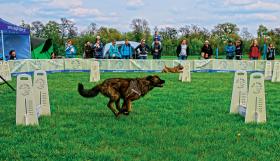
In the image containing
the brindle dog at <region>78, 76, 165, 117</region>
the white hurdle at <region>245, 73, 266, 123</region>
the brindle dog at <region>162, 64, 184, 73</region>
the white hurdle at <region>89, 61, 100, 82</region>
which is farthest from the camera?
the brindle dog at <region>162, 64, 184, 73</region>

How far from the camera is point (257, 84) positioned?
830cm

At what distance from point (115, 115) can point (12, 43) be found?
21.7 meters

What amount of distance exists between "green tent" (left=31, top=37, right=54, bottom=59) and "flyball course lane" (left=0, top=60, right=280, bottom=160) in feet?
72.1

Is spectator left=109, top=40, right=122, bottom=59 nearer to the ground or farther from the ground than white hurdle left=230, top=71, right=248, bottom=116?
farther from the ground

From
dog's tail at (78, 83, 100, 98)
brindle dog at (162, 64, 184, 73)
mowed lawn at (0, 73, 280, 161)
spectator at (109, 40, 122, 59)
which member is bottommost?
mowed lawn at (0, 73, 280, 161)

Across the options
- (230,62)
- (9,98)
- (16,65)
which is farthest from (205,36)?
(9,98)

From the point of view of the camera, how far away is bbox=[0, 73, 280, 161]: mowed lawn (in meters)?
6.03

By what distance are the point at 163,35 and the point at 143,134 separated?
2433 inches

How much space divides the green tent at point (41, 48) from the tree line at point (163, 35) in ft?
55.6

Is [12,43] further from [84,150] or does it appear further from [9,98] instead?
[84,150]

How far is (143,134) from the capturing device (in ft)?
24.0

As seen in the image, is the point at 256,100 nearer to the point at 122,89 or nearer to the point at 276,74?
the point at 122,89

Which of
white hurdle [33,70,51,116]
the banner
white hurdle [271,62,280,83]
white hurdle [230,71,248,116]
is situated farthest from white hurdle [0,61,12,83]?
white hurdle [230,71,248,116]

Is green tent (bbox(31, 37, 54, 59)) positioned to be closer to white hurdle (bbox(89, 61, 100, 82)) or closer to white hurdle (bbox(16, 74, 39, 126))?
white hurdle (bbox(89, 61, 100, 82))
